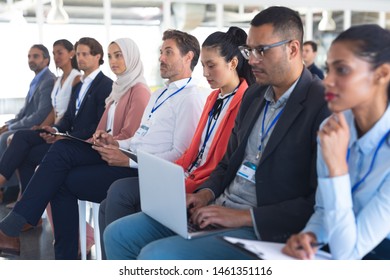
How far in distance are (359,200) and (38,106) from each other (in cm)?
419

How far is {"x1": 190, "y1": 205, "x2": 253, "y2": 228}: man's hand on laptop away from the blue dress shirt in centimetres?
34

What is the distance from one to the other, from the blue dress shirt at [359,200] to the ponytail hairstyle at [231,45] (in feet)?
3.84

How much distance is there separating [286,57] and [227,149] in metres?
0.52

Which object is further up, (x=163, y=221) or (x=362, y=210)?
(x=362, y=210)

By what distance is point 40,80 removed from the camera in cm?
530

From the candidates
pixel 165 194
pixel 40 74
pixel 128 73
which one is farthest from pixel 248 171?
pixel 40 74

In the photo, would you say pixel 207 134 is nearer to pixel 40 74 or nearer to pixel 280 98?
pixel 280 98

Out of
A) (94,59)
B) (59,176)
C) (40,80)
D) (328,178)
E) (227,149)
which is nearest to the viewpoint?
(328,178)

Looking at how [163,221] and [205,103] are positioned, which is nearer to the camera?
[163,221]

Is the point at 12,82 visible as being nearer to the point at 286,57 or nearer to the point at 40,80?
the point at 40,80

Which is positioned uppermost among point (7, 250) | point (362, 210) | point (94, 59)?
point (94, 59)

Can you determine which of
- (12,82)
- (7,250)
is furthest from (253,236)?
(12,82)

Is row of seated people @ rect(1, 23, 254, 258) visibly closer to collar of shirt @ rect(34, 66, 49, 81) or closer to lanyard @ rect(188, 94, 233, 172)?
lanyard @ rect(188, 94, 233, 172)

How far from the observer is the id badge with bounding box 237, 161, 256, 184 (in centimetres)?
194
